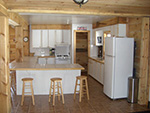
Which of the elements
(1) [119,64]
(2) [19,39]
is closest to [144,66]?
(1) [119,64]

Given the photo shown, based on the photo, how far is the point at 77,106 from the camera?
470cm

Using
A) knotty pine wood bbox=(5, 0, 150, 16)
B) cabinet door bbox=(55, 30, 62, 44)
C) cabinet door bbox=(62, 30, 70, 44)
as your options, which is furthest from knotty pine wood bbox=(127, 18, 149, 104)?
cabinet door bbox=(55, 30, 62, 44)

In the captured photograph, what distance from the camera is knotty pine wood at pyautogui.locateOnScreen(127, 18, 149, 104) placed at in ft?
15.7

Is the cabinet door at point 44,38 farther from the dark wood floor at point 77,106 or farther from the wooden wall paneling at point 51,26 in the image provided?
the dark wood floor at point 77,106

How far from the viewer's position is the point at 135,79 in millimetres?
4926

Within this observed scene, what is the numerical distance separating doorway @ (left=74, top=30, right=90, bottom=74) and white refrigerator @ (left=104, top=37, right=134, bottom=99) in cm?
373

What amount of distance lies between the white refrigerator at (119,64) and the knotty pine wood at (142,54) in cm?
19

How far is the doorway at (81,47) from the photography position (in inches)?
348

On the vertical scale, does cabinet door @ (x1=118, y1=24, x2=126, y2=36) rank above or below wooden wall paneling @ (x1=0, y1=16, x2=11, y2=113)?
above

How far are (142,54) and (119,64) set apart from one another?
66cm

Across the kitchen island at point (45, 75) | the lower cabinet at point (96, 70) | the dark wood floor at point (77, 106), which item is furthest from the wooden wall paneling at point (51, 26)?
the dark wood floor at point (77, 106)

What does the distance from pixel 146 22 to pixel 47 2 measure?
2.66 meters

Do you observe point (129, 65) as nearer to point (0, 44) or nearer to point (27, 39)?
point (0, 44)

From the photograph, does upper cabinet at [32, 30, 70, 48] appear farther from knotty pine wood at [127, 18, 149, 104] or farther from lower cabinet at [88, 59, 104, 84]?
knotty pine wood at [127, 18, 149, 104]
